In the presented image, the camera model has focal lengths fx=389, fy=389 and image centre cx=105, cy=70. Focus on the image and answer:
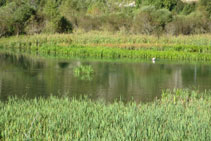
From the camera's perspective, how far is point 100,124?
7375mm

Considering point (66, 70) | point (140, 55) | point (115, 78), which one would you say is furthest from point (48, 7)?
point (115, 78)

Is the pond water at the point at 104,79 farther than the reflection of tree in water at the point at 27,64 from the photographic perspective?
No

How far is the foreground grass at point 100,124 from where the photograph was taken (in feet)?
21.9

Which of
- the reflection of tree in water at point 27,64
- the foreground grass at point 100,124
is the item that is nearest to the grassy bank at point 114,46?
the reflection of tree in water at point 27,64

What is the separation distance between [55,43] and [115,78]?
57.0 ft

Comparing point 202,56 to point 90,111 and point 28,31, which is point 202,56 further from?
point 28,31

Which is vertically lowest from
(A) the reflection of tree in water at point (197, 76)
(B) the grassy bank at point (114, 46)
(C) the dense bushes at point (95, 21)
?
(A) the reflection of tree in water at point (197, 76)

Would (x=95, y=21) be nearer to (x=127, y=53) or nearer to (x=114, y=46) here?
(x=114, y=46)

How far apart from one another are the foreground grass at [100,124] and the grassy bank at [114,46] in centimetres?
1798

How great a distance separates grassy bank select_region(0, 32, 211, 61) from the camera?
2702cm

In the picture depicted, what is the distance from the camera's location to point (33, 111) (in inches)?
336

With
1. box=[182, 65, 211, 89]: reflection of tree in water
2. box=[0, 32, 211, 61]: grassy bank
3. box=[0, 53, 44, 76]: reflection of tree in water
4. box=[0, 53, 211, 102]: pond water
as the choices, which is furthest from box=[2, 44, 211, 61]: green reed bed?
box=[0, 53, 44, 76]: reflection of tree in water

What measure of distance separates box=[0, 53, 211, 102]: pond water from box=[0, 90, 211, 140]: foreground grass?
1.83 meters

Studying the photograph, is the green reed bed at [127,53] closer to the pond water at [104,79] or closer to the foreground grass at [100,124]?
the pond water at [104,79]
